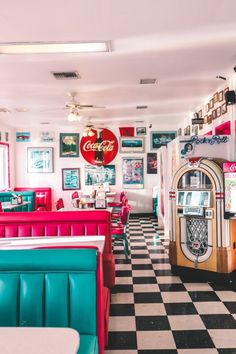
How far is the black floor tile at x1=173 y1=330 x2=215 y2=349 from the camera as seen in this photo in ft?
10.5

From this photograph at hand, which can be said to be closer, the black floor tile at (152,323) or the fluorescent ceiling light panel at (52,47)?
the black floor tile at (152,323)

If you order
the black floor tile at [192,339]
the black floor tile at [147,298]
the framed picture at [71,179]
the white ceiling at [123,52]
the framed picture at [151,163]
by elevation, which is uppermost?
the white ceiling at [123,52]

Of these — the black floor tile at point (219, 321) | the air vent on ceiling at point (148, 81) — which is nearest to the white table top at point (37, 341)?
the black floor tile at point (219, 321)

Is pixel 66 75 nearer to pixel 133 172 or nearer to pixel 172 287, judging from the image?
pixel 172 287

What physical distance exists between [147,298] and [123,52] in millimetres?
3229

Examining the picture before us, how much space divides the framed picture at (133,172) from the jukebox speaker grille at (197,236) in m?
6.71

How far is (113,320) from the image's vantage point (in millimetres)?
3787

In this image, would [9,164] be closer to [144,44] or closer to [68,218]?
[68,218]

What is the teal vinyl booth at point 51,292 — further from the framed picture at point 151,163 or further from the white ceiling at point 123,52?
the framed picture at point 151,163

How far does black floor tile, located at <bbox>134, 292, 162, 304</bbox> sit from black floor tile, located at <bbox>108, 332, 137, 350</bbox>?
2.82ft

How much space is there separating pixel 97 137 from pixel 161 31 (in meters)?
8.09

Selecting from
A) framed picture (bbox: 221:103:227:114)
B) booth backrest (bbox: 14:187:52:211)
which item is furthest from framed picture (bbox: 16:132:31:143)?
framed picture (bbox: 221:103:227:114)

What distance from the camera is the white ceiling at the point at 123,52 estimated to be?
347 centimetres

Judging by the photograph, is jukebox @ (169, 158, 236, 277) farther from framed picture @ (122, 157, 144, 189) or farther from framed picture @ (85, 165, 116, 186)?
framed picture @ (85, 165, 116, 186)
